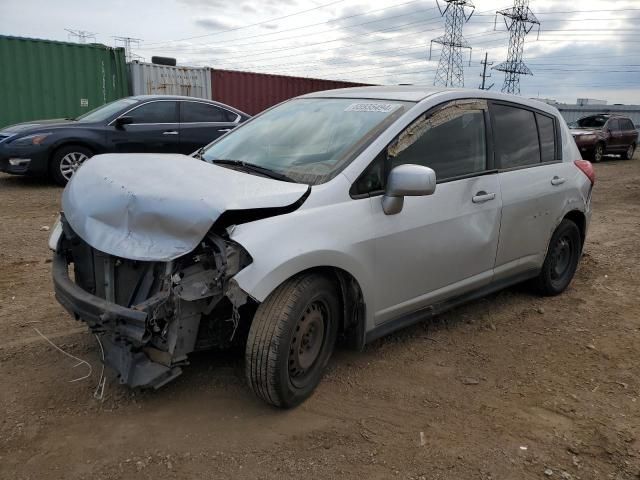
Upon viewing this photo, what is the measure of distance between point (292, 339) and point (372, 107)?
1.64 meters

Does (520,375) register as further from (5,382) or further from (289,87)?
(289,87)

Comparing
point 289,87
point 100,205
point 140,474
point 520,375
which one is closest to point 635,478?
point 520,375

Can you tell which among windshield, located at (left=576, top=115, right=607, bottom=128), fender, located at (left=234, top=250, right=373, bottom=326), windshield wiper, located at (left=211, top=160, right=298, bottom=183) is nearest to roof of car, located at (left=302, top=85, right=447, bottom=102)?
windshield wiper, located at (left=211, top=160, right=298, bottom=183)

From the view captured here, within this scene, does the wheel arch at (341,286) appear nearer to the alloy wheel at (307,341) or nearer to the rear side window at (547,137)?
the alloy wheel at (307,341)

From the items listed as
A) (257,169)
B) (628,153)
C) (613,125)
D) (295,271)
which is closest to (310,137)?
(257,169)

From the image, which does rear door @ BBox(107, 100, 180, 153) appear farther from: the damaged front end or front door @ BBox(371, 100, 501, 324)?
front door @ BBox(371, 100, 501, 324)

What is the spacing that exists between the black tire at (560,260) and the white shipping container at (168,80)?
12089mm

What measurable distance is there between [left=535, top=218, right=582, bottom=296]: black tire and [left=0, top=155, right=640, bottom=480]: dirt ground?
444mm

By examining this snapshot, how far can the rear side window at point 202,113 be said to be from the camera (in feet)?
32.4

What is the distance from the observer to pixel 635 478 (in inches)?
101

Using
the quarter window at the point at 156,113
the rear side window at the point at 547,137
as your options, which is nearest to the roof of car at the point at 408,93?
the rear side window at the point at 547,137

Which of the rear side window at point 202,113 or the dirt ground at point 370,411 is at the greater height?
the rear side window at point 202,113

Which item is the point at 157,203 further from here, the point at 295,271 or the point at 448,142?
the point at 448,142

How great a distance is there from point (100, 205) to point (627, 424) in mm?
3031
